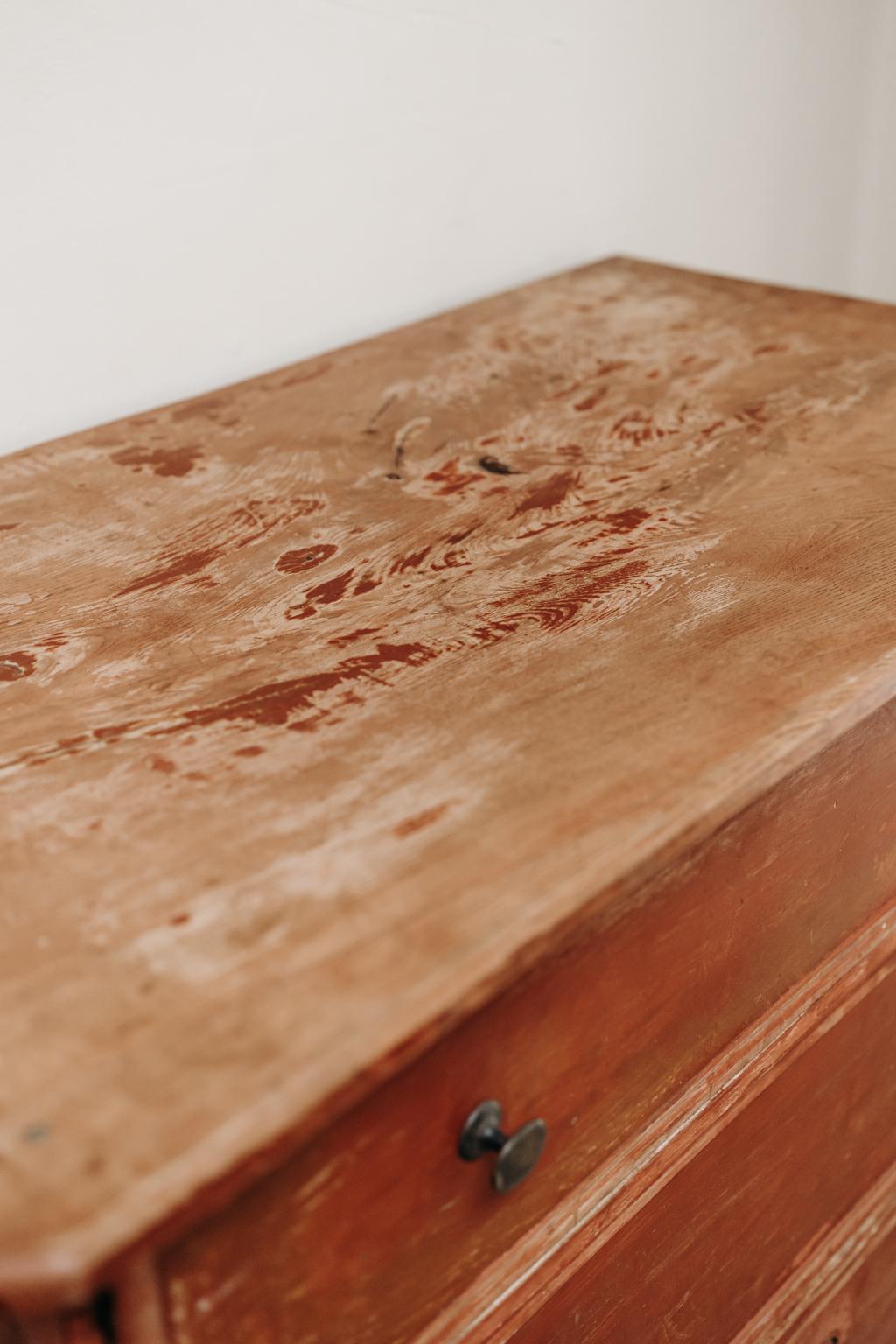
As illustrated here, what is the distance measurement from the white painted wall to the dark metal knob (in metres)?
0.65

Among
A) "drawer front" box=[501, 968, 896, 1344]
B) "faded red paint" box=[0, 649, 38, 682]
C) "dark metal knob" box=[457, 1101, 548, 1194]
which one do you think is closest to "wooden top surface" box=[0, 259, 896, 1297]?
"faded red paint" box=[0, 649, 38, 682]

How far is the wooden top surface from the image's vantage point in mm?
397

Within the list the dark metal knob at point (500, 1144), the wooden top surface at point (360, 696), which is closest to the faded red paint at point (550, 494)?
the wooden top surface at point (360, 696)

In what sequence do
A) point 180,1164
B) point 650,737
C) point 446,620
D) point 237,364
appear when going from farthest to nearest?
1. point 237,364
2. point 446,620
3. point 650,737
4. point 180,1164

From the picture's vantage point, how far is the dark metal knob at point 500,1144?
1.65ft

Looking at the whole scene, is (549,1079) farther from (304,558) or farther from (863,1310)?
(863,1310)

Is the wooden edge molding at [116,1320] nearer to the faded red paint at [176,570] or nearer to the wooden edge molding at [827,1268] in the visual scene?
the faded red paint at [176,570]

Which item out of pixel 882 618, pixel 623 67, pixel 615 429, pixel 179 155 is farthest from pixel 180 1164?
pixel 623 67

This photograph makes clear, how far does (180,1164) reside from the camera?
0.35 meters

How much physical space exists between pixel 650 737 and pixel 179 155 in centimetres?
66

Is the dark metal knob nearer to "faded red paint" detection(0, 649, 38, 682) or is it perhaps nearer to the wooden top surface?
the wooden top surface

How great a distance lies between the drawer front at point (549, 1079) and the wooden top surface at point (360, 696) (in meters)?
0.06

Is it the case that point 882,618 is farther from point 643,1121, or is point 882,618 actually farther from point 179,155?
point 179,155

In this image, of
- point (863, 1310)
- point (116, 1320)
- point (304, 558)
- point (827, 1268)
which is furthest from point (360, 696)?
point (863, 1310)
